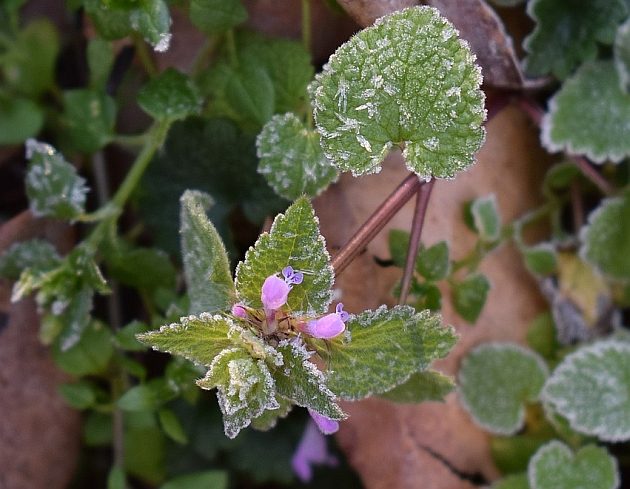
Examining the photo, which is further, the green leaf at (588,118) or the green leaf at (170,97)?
the green leaf at (588,118)

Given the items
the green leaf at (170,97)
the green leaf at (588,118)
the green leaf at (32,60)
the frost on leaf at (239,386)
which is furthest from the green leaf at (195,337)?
the green leaf at (32,60)

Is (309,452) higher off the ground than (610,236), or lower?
lower

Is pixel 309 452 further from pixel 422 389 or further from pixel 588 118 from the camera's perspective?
pixel 588 118

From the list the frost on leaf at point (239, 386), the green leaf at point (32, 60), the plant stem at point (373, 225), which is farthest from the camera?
the green leaf at point (32, 60)

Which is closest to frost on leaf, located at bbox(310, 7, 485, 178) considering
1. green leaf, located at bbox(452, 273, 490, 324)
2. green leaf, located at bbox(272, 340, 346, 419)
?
green leaf, located at bbox(272, 340, 346, 419)

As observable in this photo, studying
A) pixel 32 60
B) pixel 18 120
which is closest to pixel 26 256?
pixel 18 120

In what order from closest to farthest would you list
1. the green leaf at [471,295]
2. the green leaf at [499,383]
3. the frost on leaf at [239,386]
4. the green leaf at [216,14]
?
the frost on leaf at [239,386] < the green leaf at [216,14] < the green leaf at [471,295] < the green leaf at [499,383]

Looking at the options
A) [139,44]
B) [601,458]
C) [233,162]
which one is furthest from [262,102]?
[601,458]

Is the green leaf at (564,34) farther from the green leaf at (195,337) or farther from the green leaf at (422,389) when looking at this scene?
the green leaf at (195,337)
